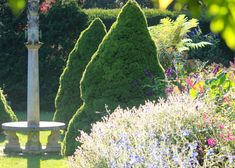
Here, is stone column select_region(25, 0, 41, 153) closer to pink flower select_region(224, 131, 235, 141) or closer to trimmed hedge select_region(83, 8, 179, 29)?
pink flower select_region(224, 131, 235, 141)

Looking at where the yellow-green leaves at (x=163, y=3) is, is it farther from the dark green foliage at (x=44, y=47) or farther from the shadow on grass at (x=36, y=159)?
the dark green foliage at (x=44, y=47)

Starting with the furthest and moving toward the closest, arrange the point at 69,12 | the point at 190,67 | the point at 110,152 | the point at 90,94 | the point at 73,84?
the point at 69,12
the point at 190,67
the point at 73,84
the point at 90,94
the point at 110,152

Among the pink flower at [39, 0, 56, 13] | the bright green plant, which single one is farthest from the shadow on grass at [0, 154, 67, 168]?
the pink flower at [39, 0, 56, 13]

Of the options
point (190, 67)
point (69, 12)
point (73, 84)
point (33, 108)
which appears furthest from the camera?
point (69, 12)

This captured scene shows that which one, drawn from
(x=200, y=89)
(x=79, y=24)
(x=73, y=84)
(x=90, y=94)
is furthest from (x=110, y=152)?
→ (x=79, y=24)

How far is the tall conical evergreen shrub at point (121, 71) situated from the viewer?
383 inches

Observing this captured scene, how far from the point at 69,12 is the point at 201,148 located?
14.3 meters

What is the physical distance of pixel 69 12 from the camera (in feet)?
64.6

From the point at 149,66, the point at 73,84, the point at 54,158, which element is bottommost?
the point at 54,158

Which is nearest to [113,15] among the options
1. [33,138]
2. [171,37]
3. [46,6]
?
[46,6]

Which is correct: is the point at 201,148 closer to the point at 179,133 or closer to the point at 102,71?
the point at 179,133

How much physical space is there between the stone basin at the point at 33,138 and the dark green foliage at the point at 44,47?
7466mm

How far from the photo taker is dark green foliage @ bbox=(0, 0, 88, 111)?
64.2 ft

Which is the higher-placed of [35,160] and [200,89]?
Answer: [200,89]
